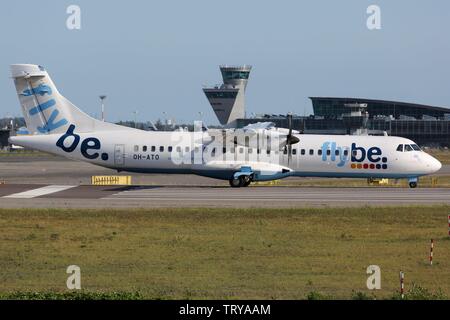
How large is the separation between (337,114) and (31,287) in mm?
175554

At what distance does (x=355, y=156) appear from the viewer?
52562 millimetres

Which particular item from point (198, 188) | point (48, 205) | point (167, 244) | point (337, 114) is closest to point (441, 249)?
point (167, 244)

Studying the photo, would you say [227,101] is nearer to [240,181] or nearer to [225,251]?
[240,181]

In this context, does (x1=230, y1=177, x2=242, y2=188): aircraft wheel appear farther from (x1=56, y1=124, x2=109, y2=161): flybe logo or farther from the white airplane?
(x1=56, y1=124, x2=109, y2=161): flybe logo

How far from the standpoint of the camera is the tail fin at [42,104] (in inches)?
2068

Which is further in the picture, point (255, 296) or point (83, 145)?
point (83, 145)

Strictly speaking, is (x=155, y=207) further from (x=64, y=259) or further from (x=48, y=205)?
(x=64, y=259)

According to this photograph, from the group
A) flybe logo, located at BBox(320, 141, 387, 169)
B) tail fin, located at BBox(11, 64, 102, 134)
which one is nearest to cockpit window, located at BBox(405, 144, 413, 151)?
flybe logo, located at BBox(320, 141, 387, 169)

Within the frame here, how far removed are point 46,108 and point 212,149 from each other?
11.2 meters

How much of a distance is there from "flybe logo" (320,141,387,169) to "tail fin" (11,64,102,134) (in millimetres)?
16257

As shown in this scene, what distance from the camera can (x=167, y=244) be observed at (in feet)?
104

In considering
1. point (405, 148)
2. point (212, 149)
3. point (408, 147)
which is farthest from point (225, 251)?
point (408, 147)

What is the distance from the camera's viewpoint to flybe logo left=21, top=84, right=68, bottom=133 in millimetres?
52656

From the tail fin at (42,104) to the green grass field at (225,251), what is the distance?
528 inches
